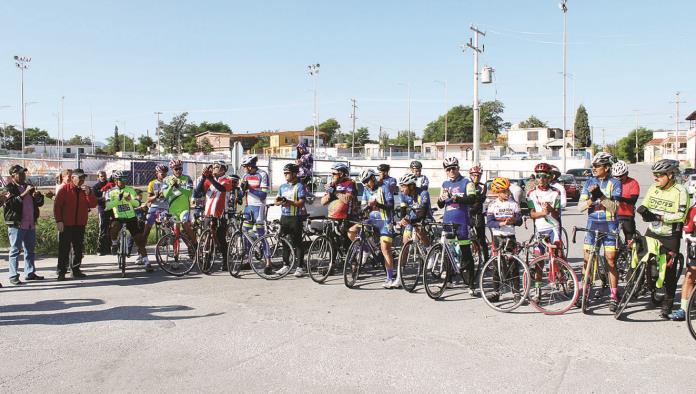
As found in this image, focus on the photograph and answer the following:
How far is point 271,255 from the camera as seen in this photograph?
892 centimetres

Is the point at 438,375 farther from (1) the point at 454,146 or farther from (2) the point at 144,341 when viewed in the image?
(1) the point at 454,146

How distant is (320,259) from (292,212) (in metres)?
0.91

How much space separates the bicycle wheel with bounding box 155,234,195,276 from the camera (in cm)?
930

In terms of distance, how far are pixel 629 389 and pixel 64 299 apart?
7046 millimetres

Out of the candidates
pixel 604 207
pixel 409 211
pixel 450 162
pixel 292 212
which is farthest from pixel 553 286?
pixel 292 212

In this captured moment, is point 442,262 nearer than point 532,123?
Yes

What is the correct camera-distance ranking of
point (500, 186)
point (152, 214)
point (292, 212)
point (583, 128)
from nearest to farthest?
point (500, 186) → point (292, 212) → point (152, 214) → point (583, 128)

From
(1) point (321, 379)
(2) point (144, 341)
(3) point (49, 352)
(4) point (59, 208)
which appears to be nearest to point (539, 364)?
(1) point (321, 379)

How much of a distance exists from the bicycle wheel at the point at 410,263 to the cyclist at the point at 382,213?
192 mm

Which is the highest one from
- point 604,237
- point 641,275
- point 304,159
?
point 304,159

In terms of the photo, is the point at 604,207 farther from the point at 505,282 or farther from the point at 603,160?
the point at 505,282

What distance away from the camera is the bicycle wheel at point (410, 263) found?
25.4 ft

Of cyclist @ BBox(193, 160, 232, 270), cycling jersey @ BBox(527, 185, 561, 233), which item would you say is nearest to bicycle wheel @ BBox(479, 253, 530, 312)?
cycling jersey @ BBox(527, 185, 561, 233)

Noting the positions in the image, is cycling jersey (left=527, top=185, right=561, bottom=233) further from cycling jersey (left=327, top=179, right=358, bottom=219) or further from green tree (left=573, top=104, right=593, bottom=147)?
green tree (left=573, top=104, right=593, bottom=147)
